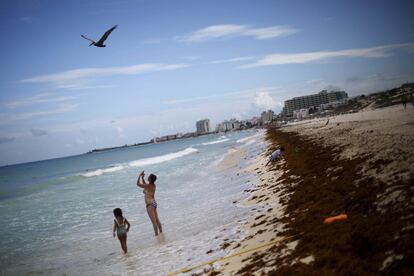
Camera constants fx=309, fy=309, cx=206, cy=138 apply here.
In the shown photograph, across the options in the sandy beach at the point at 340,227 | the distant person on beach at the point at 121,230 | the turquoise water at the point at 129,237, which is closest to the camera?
the sandy beach at the point at 340,227

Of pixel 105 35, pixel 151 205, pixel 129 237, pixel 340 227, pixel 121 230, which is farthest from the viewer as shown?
pixel 105 35

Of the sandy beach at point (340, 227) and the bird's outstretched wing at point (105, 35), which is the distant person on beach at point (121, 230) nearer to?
the sandy beach at point (340, 227)

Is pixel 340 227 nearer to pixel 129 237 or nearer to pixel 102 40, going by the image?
pixel 129 237

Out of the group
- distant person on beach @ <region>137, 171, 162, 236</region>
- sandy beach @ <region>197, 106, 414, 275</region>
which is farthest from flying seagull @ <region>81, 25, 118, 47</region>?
sandy beach @ <region>197, 106, 414, 275</region>

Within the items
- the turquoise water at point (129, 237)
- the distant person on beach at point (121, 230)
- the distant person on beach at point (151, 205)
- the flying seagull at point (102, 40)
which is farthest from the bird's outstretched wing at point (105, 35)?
the turquoise water at point (129, 237)

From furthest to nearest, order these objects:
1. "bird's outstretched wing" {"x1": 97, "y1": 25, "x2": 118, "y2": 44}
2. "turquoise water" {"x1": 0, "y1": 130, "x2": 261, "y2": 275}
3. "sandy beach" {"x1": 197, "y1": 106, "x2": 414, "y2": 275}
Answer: "bird's outstretched wing" {"x1": 97, "y1": 25, "x2": 118, "y2": 44} < "turquoise water" {"x1": 0, "y1": 130, "x2": 261, "y2": 275} < "sandy beach" {"x1": 197, "y1": 106, "x2": 414, "y2": 275}

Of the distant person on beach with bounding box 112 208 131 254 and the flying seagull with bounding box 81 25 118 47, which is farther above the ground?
the flying seagull with bounding box 81 25 118 47

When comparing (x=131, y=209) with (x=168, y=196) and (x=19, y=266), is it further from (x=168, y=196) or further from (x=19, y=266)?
(x=19, y=266)

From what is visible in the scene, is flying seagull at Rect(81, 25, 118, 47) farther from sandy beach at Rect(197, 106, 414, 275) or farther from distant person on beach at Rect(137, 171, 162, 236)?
sandy beach at Rect(197, 106, 414, 275)

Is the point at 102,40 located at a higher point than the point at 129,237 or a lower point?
higher

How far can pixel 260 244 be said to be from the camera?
21.4 feet

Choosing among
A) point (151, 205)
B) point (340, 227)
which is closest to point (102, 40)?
point (151, 205)

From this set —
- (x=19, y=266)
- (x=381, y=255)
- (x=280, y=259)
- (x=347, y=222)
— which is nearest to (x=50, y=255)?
(x=19, y=266)

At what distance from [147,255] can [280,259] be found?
4.52 meters
